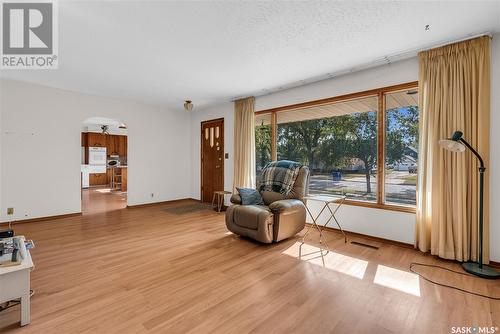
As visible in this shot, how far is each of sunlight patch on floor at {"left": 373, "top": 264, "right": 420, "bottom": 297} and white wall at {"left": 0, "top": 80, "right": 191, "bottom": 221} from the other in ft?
17.4

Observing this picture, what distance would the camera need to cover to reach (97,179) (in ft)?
31.7

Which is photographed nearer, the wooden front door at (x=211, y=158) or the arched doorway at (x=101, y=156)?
the wooden front door at (x=211, y=158)

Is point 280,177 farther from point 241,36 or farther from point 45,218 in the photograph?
point 45,218

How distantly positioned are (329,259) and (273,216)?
33.7 inches

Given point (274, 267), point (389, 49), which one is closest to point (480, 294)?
point (274, 267)

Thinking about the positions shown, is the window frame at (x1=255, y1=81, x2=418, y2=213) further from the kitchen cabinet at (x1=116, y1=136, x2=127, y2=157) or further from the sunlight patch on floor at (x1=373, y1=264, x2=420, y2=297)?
the kitchen cabinet at (x1=116, y1=136, x2=127, y2=157)

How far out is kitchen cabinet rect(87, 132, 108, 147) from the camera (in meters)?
9.17

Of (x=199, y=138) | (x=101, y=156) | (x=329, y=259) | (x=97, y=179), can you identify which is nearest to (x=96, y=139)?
(x=101, y=156)

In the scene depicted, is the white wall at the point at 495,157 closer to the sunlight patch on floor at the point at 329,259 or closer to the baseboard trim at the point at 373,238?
the baseboard trim at the point at 373,238

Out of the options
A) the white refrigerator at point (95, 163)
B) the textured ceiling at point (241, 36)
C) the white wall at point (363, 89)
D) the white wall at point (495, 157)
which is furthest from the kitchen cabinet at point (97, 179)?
the white wall at point (495, 157)

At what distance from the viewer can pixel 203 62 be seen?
330cm

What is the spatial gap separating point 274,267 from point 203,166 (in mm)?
4323

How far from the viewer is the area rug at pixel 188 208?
5332mm

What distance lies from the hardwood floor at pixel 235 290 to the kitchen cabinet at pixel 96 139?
6999 millimetres
